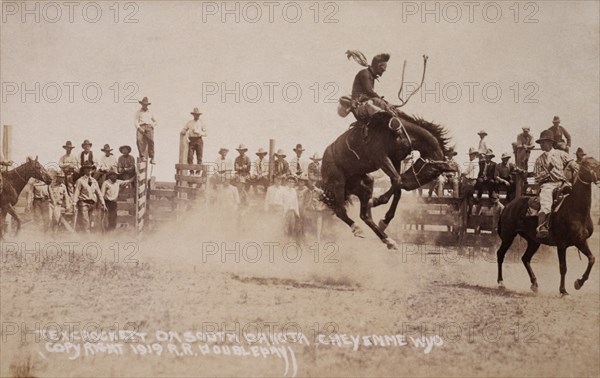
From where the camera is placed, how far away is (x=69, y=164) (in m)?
10.6

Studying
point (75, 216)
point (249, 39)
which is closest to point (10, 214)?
point (75, 216)

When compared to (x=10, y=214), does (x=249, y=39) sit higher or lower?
higher

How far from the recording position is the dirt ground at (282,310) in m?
9.36

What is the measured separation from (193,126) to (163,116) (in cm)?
41

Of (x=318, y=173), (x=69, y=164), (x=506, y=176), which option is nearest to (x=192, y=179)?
(x=69, y=164)

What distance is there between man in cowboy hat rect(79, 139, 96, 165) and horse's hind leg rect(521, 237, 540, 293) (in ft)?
18.2

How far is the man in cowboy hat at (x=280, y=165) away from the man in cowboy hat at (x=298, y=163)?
0.08 m

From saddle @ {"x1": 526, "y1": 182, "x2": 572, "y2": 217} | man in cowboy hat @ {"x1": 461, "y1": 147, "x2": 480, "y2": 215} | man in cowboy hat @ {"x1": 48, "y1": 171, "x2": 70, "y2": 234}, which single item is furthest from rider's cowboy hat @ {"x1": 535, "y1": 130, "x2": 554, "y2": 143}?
man in cowboy hat @ {"x1": 48, "y1": 171, "x2": 70, "y2": 234}

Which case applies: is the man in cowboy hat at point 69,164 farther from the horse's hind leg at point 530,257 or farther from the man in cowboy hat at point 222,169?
the horse's hind leg at point 530,257

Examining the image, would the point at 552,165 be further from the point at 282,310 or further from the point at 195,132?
the point at 195,132

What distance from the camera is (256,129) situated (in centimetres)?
1040

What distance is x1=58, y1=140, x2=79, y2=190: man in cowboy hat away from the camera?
10.5 meters

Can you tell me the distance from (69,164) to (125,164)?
720mm

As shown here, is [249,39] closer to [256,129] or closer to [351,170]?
[256,129]
